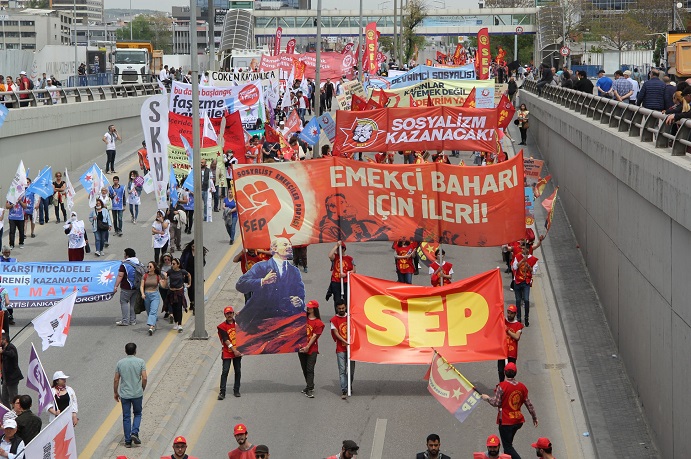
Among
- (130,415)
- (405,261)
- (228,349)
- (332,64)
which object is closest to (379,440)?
(228,349)

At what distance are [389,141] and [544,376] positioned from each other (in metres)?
11.7

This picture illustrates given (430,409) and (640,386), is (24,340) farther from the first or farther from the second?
(640,386)

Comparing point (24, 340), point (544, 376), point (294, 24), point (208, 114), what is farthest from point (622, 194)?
point (294, 24)

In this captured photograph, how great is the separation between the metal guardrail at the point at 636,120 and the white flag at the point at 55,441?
816cm

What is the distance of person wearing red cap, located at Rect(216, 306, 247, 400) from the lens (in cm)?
1645

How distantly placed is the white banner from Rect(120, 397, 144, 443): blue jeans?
356 inches

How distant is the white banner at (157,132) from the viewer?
23094mm

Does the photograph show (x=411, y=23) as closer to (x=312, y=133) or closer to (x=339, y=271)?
(x=312, y=133)

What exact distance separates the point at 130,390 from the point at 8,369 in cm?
186

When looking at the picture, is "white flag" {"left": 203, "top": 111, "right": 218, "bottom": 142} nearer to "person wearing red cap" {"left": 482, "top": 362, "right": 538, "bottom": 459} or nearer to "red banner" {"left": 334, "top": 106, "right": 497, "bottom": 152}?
"red banner" {"left": 334, "top": 106, "right": 497, "bottom": 152}

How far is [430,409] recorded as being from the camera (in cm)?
1628

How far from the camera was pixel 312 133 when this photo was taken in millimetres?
34094

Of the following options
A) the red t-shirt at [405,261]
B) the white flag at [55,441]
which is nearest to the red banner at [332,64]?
the red t-shirt at [405,261]

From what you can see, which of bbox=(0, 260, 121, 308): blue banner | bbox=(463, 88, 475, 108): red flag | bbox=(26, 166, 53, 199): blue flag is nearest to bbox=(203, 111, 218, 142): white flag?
bbox=(26, 166, 53, 199): blue flag
